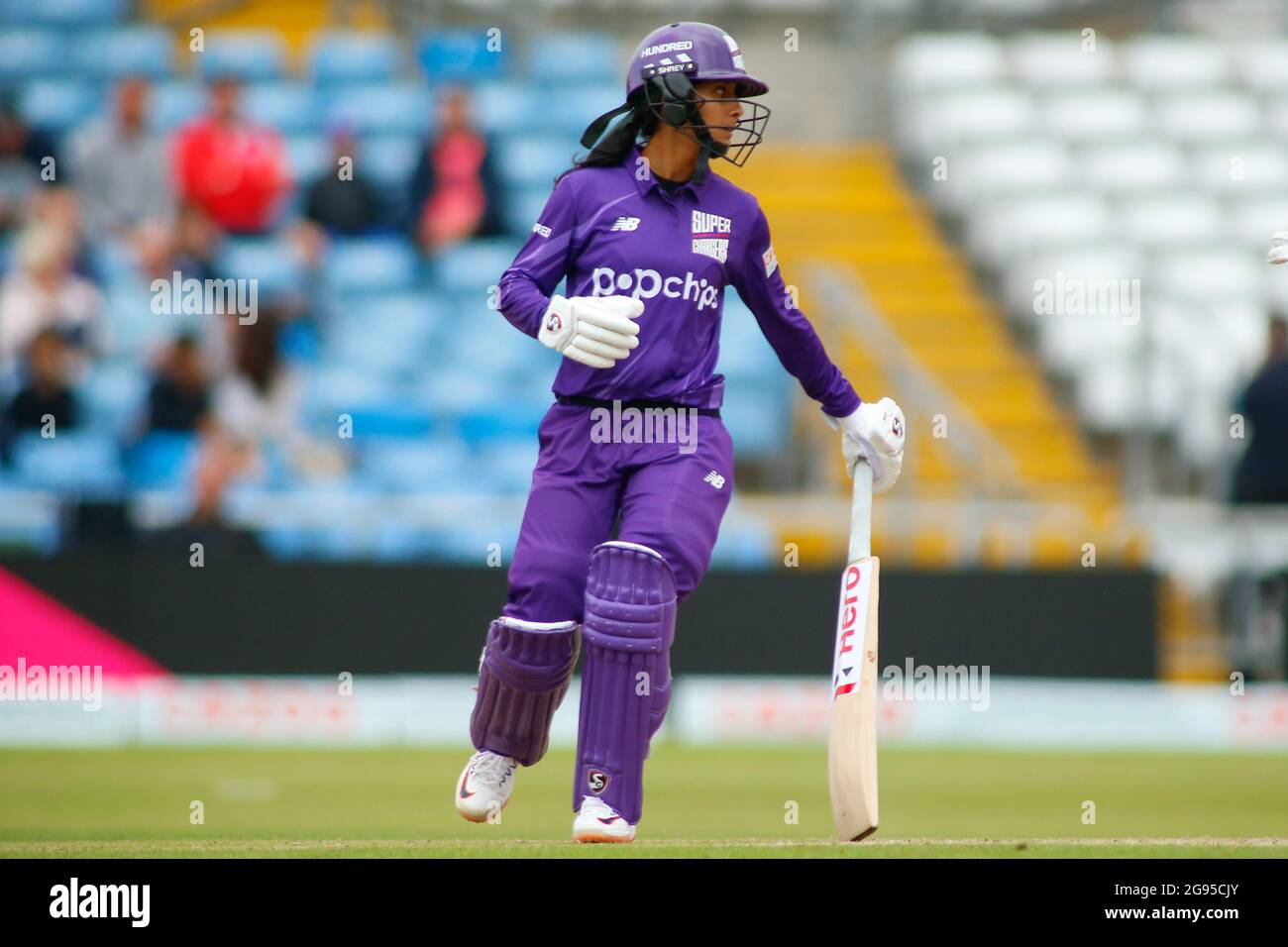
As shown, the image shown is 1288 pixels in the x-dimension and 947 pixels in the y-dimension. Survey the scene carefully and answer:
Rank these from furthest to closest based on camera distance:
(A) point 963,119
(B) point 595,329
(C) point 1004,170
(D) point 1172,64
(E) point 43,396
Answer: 1. (D) point 1172,64
2. (A) point 963,119
3. (C) point 1004,170
4. (E) point 43,396
5. (B) point 595,329

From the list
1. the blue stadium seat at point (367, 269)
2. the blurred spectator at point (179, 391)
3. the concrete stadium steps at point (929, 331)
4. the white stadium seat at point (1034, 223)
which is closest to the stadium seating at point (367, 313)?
the blue stadium seat at point (367, 269)

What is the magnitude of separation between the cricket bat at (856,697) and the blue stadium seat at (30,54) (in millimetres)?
10625

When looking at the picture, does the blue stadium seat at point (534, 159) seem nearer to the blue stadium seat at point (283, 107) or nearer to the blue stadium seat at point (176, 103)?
the blue stadium seat at point (283, 107)

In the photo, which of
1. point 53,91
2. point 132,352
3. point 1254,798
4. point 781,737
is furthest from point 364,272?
point 1254,798

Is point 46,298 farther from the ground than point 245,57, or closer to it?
closer to it

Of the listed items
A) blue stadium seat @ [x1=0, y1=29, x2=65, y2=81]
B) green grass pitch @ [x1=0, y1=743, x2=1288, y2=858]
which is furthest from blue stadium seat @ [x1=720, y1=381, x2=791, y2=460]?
blue stadium seat @ [x1=0, y1=29, x2=65, y2=81]

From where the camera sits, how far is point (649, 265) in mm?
5781

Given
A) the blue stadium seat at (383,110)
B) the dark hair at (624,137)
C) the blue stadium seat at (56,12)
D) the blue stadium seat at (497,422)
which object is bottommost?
the dark hair at (624,137)

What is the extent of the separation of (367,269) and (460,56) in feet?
7.10

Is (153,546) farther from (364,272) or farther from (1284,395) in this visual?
(1284,395)

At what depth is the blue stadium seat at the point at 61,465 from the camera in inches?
466

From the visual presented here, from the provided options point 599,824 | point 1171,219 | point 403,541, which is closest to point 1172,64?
point 1171,219

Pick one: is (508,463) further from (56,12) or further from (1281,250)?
(1281,250)

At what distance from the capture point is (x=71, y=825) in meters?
6.55
